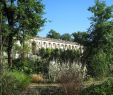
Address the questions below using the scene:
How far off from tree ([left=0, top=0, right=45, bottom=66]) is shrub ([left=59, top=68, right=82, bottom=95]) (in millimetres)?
13431

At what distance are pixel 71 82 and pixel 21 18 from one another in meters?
14.5

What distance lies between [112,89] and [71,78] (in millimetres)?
2194

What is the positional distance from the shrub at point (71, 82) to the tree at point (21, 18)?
529 inches

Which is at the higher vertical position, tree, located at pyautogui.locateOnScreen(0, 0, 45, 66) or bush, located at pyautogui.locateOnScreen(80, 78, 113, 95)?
tree, located at pyautogui.locateOnScreen(0, 0, 45, 66)

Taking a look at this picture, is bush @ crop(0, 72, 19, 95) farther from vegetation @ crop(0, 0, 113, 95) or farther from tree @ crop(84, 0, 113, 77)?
tree @ crop(84, 0, 113, 77)

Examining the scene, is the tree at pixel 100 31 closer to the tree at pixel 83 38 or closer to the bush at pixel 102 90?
the tree at pixel 83 38

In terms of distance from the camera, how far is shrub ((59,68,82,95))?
542 inches

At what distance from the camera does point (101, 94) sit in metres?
12.0

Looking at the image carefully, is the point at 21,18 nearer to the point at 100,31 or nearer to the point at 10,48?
the point at 10,48

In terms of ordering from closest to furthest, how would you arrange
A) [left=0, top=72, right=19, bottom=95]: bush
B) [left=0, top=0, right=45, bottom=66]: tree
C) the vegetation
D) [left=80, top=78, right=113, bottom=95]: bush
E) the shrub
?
[left=80, top=78, right=113, bottom=95]: bush
[left=0, top=72, right=19, bottom=95]: bush
the shrub
the vegetation
[left=0, top=0, right=45, bottom=66]: tree

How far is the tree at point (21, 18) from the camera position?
89.6 ft

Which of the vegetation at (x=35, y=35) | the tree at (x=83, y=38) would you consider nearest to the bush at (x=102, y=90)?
the vegetation at (x=35, y=35)

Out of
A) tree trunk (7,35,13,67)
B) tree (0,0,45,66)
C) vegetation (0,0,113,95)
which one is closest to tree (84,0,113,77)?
vegetation (0,0,113,95)

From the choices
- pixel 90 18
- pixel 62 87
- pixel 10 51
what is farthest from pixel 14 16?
pixel 62 87
